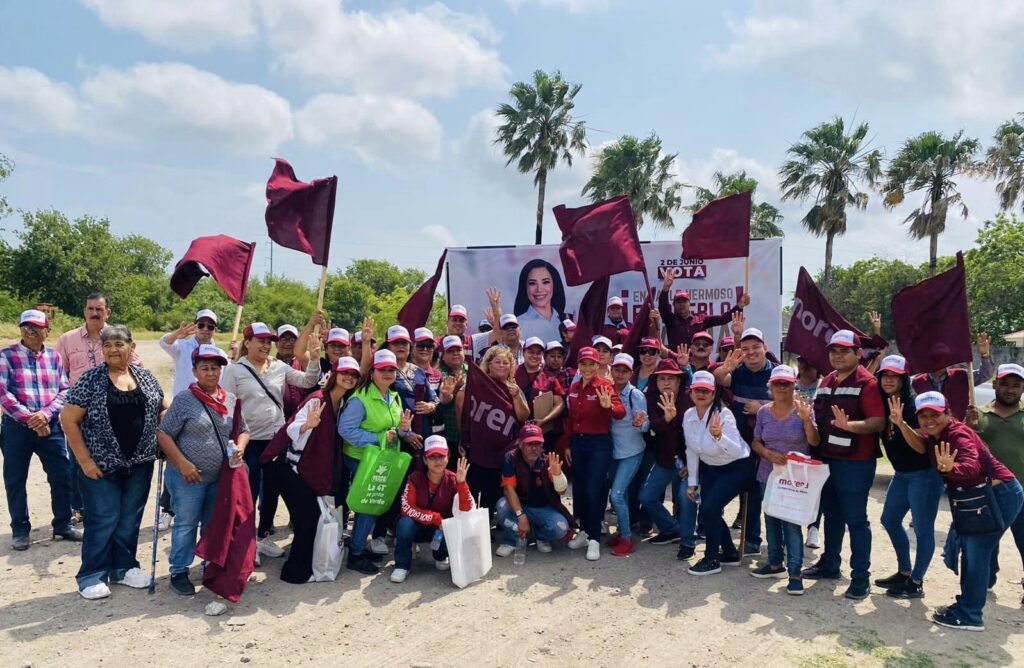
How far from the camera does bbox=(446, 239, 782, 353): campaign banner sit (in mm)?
11398

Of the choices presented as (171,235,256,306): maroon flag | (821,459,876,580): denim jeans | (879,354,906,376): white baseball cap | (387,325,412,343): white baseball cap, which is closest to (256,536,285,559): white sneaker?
(387,325,412,343): white baseball cap

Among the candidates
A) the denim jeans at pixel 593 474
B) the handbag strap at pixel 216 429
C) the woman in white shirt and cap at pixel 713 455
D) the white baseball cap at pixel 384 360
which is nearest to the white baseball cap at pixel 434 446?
the white baseball cap at pixel 384 360

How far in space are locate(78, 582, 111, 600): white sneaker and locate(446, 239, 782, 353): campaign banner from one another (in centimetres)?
746

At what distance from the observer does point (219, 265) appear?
766 centimetres

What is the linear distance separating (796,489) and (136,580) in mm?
5489

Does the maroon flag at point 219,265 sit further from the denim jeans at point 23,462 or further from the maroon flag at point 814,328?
the maroon flag at point 814,328

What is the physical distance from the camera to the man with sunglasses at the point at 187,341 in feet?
23.3

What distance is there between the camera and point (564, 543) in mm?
7051

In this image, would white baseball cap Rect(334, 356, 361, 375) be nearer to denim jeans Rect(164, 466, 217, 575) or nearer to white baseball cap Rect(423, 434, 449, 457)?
white baseball cap Rect(423, 434, 449, 457)

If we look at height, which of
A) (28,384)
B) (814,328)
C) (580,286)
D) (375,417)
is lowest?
(375,417)

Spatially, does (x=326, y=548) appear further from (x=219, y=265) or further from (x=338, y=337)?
(x=219, y=265)

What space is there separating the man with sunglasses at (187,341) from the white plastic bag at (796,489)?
5544 mm

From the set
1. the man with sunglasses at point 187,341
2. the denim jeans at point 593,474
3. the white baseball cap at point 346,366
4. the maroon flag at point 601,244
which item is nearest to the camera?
the white baseball cap at point 346,366

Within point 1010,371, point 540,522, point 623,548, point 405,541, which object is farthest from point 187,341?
point 1010,371
